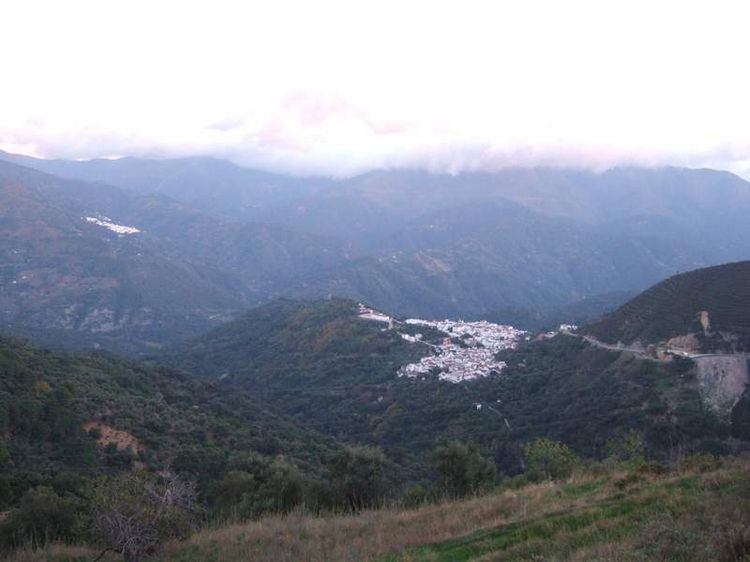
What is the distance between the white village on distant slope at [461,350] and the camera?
2876 inches

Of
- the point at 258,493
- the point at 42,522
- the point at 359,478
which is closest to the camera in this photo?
the point at 42,522

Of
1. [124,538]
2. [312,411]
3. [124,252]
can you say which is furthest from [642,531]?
[124,252]

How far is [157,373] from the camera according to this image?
59.7 m

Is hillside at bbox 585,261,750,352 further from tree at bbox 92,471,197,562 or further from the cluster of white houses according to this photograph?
tree at bbox 92,471,197,562

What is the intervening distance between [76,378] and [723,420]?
44.5 metres

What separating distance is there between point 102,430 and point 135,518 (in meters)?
26.0

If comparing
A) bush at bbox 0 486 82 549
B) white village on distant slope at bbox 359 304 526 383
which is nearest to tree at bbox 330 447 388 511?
bush at bbox 0 486 82 549

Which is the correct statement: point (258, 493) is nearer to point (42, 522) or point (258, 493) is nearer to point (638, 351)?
point (42, 522)

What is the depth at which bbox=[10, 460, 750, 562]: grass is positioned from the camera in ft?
22.4

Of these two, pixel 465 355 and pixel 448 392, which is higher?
pixel 465 355

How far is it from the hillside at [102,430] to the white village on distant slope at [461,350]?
27436 millimetres

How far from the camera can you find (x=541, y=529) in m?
8.55

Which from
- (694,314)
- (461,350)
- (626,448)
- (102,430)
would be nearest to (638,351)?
(694,314)

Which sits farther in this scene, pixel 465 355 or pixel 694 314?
pixel 465 355
